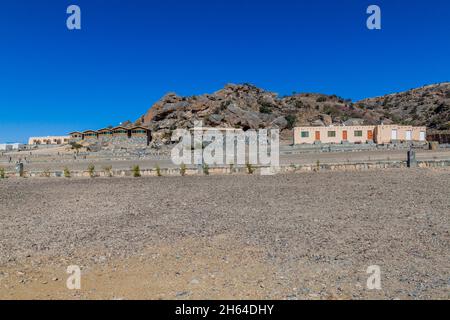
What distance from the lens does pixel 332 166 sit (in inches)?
728

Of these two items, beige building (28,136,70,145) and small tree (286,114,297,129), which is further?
beige building (28,136,70,145)

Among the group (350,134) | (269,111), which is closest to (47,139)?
(269,111)

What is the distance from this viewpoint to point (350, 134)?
1609 inches

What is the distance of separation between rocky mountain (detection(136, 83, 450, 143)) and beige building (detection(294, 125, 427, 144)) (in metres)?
9.89

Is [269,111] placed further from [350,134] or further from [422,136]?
[422,136]

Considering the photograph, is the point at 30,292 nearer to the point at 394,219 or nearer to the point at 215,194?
the point at 394,219

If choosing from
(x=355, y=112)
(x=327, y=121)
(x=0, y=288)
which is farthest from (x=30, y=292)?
(x=355, y=112)

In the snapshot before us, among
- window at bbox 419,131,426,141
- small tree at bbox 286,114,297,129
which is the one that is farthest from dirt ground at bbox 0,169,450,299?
small tree at bbox 286,114,297,129

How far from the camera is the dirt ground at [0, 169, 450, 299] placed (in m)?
4.57

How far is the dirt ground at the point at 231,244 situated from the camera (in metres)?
4.57

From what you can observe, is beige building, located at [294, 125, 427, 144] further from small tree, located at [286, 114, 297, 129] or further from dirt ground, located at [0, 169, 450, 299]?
dirt ground, located at [0, 169, 450, 299]

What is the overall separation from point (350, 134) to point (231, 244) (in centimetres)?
3717

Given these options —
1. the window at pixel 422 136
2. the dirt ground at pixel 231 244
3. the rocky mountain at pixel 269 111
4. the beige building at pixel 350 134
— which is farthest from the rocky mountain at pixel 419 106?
the dirt ground at pixel 231 244

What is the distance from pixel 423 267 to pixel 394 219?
303 cm
